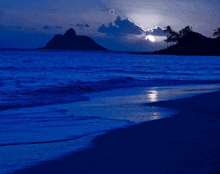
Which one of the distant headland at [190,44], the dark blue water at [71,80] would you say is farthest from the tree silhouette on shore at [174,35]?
the dark blue water at [71,80]

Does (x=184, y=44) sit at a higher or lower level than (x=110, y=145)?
higher

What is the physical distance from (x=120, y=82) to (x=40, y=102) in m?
10.2

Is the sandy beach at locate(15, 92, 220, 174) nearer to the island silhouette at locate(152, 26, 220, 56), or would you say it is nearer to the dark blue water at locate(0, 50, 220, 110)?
the dark blue water at locate(0, 50, 220, 110)

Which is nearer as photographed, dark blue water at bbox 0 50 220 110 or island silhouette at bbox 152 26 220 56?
dark blue water at bbox 0 50 220 110

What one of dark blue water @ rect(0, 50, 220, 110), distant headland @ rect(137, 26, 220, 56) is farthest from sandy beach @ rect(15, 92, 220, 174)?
distant headland @ rect(137, 26, 220, 56)

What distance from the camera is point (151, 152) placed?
418cm

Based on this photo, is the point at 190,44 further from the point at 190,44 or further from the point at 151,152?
the point at 151,152

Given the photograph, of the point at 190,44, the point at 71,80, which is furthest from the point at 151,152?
the point at 190,44

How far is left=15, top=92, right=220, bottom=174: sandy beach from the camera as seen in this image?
11.7ft

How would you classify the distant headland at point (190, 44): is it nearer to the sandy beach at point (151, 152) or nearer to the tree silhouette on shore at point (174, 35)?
the tree silhouette on shore at point (174, 35)

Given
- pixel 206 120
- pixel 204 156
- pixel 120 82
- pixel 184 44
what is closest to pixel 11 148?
pixel 204 156

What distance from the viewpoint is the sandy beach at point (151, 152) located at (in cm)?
356

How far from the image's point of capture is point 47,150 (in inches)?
173

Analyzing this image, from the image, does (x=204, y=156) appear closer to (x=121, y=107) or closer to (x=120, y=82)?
(x=121, y=107)
